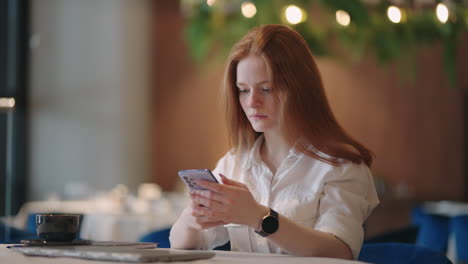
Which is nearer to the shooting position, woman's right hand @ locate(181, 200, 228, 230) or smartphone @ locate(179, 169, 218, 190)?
smartphone @ locate(179, 169, 218, 190)

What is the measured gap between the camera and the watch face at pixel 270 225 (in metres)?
1.63

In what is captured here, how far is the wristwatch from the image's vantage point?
1.63 m

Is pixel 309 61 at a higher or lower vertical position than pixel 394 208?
higher

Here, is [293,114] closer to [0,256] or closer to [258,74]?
[258,74]

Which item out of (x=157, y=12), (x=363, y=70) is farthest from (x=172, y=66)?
(x=363, y=70)

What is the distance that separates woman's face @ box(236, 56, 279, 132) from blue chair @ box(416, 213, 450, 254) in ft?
9.05

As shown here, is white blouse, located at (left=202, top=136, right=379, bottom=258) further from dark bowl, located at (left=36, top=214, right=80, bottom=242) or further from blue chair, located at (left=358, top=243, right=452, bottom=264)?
dark bowl, located at (left=36, top=214, right=80, bottom=242)

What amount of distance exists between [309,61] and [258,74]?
14 centimetres

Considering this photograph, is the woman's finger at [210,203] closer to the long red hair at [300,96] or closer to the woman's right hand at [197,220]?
the woman's right hand at [197,220]

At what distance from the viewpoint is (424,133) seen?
9.30m

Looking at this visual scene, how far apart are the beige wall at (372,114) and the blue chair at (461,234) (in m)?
4.24

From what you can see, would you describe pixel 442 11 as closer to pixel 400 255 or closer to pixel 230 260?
pixel 400 255

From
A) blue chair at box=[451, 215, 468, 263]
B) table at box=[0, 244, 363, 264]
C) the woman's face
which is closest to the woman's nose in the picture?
the woman's face

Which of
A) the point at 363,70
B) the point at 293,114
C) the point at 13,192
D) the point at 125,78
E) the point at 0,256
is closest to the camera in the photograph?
the point at 0,256
